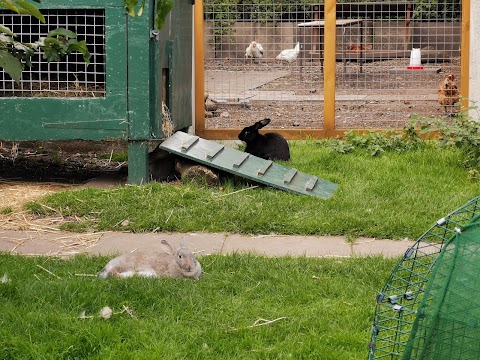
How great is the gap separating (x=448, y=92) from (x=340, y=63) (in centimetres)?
151

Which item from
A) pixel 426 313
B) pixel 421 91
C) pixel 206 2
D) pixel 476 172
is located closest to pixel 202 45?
pixel 206 2

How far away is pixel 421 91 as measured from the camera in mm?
11617

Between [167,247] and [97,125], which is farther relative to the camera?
[97,125]

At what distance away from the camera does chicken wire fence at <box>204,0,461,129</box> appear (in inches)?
431

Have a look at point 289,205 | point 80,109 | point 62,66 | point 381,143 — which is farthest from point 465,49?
point 80,109

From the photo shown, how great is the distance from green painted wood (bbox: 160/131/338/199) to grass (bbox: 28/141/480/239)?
112 mm

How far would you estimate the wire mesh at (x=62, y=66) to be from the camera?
327 inches

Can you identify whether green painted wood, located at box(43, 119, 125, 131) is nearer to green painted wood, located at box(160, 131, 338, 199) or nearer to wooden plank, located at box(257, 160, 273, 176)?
green painted wood, located at box(160, 131, 338, 199)

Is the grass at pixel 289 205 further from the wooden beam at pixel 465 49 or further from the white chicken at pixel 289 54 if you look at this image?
the white chicken at pixel 289 54

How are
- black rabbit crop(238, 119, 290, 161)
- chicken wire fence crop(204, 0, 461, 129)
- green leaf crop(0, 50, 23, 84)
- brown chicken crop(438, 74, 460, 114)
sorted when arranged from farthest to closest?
chicken wire fence crop(204, 0, 461, 129) < brown chicken crop(438, 74, 460, 114) < black rabbit crop(238, 119, 290, 161) < green leaf crop(0, 50, 23, 84)

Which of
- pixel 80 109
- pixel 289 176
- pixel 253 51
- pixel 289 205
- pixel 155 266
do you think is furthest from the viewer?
pixel 253 51

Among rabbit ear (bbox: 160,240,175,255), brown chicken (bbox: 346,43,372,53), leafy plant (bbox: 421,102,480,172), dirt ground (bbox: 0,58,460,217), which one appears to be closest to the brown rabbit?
rabbit ear (bbox: 160,240,175,255)

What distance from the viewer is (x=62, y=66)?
8.95m

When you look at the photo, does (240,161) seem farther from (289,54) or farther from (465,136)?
(289,54)
